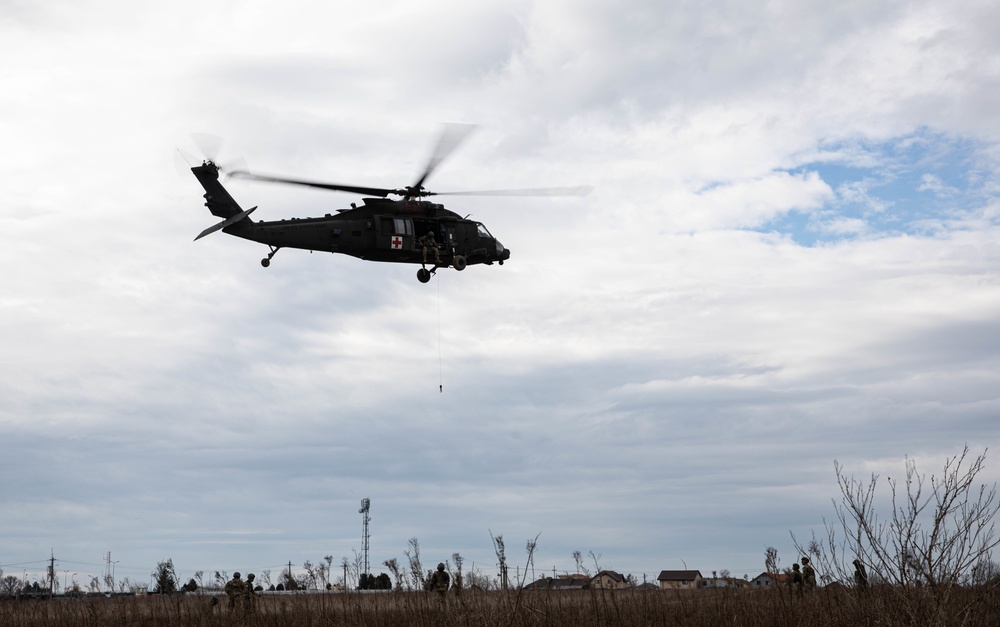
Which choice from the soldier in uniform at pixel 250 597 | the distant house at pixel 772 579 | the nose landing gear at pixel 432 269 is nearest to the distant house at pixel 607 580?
the distant house at pixel 772 579

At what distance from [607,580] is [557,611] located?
2278mm

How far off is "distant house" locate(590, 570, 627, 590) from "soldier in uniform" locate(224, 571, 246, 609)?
8.44 m

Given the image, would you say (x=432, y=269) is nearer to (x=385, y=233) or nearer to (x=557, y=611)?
(x=385, y=233)

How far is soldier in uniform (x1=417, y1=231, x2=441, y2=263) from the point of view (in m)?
37.7

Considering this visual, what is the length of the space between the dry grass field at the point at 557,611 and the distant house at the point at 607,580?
24 cm

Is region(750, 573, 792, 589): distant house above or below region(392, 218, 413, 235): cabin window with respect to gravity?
below

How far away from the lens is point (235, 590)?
958 inches

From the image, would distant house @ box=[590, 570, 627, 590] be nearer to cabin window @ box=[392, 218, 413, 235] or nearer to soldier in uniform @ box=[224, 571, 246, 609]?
soldier in uniform @ box=[224, 571, 246, 609]

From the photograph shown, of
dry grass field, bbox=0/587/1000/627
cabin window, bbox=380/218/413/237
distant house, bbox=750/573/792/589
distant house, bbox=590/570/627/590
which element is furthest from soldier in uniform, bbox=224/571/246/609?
cabin window, bbox=380/218/413/237

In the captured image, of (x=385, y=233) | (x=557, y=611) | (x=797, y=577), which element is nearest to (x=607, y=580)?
(x=557, y=611)

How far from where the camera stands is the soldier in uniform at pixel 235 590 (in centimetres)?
2330

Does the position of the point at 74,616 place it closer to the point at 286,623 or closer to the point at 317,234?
the point at 286,623

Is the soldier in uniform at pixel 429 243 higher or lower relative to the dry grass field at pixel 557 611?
higher

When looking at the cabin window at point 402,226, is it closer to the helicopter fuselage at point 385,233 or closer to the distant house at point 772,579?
the helicopter fuselage at point 385,233
